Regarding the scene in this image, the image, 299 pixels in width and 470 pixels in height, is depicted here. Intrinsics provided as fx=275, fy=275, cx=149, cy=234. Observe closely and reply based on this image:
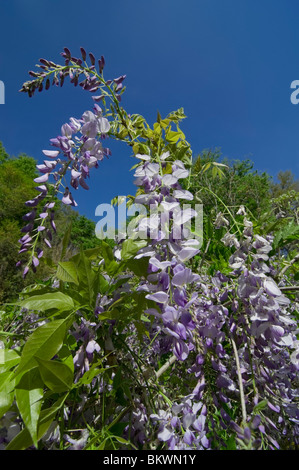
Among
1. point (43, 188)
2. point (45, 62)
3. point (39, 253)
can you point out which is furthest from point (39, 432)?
point (45, 62)

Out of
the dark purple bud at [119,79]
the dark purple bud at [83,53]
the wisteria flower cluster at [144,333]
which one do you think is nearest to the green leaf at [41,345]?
the wisteria flower cluster at [144,333]

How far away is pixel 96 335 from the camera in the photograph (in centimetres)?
73

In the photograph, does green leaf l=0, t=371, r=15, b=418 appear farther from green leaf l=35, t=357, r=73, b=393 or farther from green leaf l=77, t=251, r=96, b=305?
green leaf l=77, t=251, r=96, b=305

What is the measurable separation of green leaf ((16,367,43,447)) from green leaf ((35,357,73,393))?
29mm

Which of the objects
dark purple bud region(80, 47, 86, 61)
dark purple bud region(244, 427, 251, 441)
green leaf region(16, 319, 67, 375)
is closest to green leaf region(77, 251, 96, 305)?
green leaf region(16, 319, 67, 375)

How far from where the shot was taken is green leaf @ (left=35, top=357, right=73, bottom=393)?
0.49 m

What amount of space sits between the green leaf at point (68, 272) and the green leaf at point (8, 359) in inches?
7.5

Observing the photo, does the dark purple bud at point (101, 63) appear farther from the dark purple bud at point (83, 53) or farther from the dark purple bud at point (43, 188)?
the dark purple bud at point (43, 188)

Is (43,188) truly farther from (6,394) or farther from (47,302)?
(6,394)

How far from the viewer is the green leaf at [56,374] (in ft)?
1.59

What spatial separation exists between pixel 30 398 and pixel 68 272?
27cm

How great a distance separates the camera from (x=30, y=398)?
0.50 m
